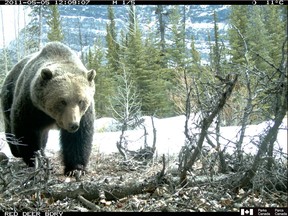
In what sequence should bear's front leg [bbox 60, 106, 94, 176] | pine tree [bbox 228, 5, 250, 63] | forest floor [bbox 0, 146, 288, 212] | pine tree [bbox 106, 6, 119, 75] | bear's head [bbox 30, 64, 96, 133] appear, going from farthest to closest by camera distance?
bear's front leg [bbox 60, 106, 94, 176]
pine tree [bbox 106, 6, 119, 75]
bear's head [bbox 30, 64, 96, 133]
pine tree [bbox 228, 5, 250, 63]
forest floor [bbox 0, 146, 288, 212]

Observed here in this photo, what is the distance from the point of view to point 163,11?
2809mm

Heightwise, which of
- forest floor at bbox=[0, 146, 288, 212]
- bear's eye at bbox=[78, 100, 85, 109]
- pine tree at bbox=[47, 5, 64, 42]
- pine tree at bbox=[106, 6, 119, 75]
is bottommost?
forest floor at bbox=[0, 146, 288, 212]

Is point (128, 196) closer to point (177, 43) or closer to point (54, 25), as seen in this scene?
point (177, 43)

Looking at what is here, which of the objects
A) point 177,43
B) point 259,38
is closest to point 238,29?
point 259,38

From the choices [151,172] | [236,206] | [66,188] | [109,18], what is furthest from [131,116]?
[236,206]

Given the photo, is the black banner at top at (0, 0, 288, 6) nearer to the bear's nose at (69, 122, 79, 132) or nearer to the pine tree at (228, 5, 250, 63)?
the pine tree at (228, 5, 250, 63)

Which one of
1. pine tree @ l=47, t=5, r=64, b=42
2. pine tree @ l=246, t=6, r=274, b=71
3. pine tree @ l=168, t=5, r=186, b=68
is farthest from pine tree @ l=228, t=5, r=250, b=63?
pine tree @ l=47, t=5, r=64, b=42

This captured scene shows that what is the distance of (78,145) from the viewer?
A: 343 centimetres

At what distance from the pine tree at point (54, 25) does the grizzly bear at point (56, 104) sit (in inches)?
6.3

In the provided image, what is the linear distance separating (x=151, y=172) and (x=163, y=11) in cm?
113

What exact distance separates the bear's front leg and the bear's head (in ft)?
0.65

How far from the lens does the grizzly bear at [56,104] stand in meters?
3.09

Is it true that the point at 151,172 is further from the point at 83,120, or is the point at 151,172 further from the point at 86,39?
the point at 86,39

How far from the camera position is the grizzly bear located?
10.1 feet
